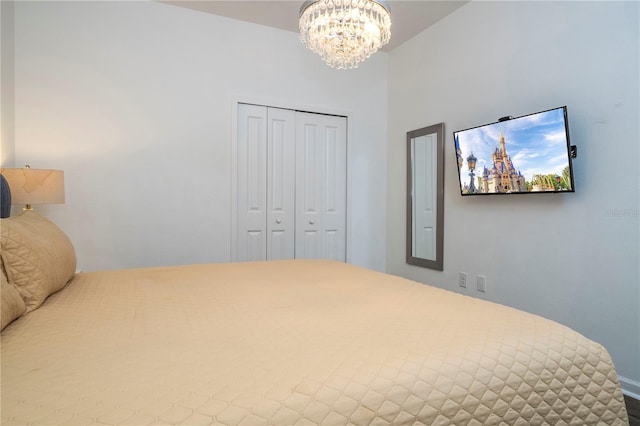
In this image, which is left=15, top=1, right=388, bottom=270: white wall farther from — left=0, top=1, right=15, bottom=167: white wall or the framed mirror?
the framed mirror

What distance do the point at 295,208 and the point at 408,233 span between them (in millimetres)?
1175

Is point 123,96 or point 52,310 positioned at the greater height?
point 123,96

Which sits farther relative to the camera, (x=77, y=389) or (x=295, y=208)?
(x=295, y=208)

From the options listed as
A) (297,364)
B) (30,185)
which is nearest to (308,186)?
(30,185)

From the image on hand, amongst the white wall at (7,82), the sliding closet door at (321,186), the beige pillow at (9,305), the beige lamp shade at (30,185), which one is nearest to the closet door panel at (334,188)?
the sliding closet door at (321,186)

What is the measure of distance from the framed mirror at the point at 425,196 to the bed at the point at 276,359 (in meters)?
2.09

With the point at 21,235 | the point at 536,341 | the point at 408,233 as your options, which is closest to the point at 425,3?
the point at 408,233

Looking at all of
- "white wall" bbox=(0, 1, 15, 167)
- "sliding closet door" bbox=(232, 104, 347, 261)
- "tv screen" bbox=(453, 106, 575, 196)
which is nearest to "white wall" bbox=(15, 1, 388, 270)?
"white wall" bbox=(0, 1, 15, 167)

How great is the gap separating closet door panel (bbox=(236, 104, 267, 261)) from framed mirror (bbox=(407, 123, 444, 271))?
146cm

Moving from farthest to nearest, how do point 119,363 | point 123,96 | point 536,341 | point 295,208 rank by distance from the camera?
point 295,208, point 123,96, point 536,341, point 119,363

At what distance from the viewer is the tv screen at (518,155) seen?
2338 millimetres

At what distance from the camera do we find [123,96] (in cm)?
309

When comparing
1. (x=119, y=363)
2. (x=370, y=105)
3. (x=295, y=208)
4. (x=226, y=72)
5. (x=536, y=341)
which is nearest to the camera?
(x=119, y=363)

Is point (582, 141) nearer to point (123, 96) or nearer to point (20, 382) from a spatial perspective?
point (20, 382)
